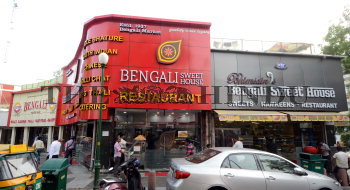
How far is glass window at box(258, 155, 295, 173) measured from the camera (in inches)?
215

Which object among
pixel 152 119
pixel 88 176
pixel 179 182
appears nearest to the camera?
pixel 179 182

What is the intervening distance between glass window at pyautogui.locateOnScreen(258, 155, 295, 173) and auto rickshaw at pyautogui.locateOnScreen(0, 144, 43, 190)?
530 centimetres

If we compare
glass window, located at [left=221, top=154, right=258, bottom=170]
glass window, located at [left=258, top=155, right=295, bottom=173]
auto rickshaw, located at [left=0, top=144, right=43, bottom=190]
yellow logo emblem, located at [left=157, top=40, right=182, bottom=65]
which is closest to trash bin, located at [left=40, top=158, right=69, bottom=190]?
auto rickshaw, located at [left=0, top=144, right=43, bottom=190]

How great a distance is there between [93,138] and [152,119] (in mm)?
3218

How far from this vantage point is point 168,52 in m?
12.0

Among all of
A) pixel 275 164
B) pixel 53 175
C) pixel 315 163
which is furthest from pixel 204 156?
pixel 315 163

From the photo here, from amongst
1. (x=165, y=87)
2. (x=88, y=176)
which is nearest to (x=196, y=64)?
(x=165, y=87)

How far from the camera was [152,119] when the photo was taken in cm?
1196

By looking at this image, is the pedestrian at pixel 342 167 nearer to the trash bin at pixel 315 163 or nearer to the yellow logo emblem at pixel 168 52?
the trash bin at pixel 315 163

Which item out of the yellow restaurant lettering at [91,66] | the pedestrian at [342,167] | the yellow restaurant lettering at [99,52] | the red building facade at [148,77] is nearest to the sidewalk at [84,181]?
the red building facade at [148,77]

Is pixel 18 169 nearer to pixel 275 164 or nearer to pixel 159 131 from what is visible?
pixel 275 164

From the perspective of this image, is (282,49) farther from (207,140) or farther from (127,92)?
(127,92)

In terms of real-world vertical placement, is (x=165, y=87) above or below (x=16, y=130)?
above

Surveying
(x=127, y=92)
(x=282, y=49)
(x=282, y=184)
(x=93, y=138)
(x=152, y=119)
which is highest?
(x=282, y=49)
